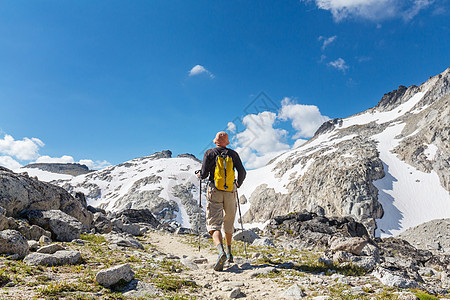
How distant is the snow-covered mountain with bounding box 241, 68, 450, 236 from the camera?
74.1 metres

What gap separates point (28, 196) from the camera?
12039 mm

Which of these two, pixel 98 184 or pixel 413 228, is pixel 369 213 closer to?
pixel 413 228

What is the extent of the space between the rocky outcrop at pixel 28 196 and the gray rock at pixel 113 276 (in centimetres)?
821

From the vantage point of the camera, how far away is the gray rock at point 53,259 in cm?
597

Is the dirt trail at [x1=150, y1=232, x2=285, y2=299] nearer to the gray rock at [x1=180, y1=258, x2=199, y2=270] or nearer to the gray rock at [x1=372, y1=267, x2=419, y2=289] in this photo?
the gray rock at [x1=180, y1=258, x2=199, y2=270]

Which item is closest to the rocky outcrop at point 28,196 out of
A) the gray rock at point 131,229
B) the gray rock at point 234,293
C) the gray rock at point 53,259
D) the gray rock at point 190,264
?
the gray rock at point 131,229

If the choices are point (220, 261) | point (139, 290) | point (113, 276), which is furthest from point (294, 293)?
point (113, 276)

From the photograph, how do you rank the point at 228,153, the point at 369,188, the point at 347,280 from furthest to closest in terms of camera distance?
the point at 369,188 → the point at 228,153 → the point at 347,280

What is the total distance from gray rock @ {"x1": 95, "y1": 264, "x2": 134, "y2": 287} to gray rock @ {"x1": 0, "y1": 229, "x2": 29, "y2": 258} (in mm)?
2809

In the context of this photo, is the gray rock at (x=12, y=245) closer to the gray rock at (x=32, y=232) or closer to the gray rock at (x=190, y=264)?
the gray rock at (x=32, y=232)

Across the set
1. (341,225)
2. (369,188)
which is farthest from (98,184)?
(341,225)

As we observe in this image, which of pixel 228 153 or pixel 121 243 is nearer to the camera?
pixel 228 153

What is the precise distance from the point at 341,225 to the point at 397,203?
63385 millimetres

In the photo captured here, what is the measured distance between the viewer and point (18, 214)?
36.1ft
